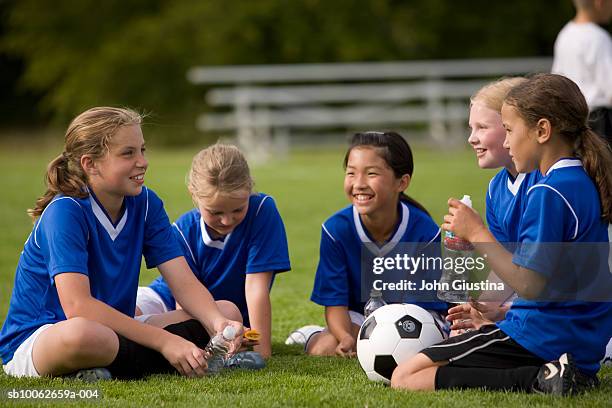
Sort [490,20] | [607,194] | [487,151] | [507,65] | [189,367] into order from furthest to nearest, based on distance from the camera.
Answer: [490,20]
[507,65]
[487,151]
[189,367]
[607,194]

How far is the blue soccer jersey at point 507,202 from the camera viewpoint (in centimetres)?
448

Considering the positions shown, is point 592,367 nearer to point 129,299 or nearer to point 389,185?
point 389,185

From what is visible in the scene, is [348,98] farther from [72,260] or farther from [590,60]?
[72,260]

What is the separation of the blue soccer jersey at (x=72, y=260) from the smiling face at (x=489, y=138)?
1.70 meters

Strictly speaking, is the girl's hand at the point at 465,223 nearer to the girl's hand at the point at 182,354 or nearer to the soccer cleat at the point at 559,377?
the soccer cleat at the point at 559,377

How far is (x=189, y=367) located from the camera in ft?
14.1

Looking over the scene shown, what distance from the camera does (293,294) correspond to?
711 cm

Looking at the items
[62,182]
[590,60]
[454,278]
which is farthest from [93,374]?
[590,60]

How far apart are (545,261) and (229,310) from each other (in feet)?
5.90

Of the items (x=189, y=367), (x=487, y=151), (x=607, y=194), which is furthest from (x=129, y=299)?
(x=607, y=194)

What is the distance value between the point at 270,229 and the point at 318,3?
77.0 feet

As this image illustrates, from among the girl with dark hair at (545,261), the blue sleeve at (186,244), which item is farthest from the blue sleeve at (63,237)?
the girl with dark hair at (545,261)

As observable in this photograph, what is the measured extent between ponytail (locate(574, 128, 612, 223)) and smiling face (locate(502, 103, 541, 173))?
0.61 ft

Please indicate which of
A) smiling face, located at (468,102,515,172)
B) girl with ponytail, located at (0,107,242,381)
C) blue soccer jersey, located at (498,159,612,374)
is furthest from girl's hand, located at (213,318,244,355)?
smiling face, located at (468,102,515,172)
